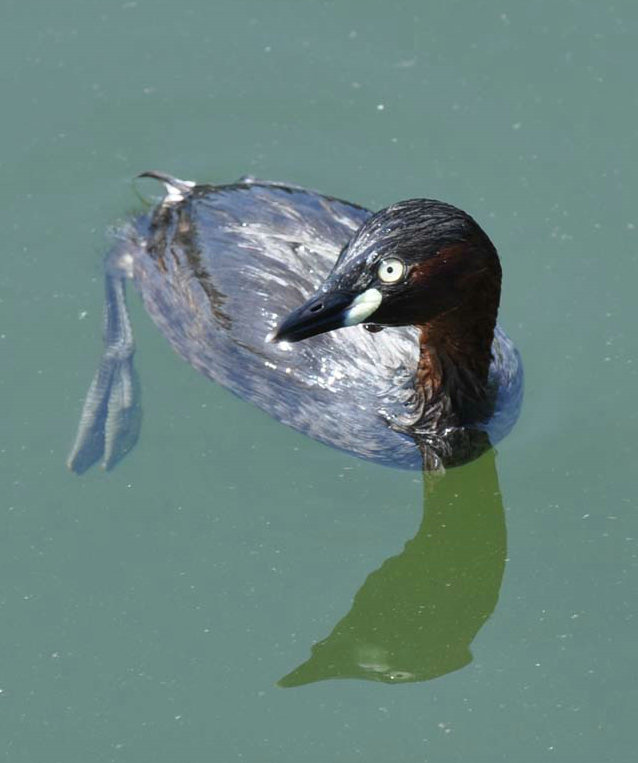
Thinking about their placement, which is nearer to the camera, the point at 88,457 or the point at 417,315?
the point at 417,315

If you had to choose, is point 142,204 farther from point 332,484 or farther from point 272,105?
point 332,484

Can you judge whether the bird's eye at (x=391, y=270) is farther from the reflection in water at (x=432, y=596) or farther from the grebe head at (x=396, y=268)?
the reflection in water at (x=432, y=596)

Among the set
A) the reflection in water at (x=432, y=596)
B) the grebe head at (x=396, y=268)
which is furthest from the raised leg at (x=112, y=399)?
the grebe head at (x=396, y=268)

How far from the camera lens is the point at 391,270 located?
24.1ft

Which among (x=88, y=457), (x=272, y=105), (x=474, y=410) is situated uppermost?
(x=272, y=105)

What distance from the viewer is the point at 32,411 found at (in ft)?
28.6

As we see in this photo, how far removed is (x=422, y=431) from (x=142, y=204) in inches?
85.7

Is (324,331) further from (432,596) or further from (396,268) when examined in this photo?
(432,596)

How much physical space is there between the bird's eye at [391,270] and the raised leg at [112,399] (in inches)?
72.5

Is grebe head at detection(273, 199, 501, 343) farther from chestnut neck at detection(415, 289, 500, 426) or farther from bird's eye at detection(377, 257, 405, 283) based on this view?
chestnut neck at detection(415, 289, 500, 426)

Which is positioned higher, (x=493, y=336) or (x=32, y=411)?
(x=493, y=336)

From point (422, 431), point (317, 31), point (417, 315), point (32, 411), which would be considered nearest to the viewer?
point (417, 315)

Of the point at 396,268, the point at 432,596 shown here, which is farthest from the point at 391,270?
the point at 432,596

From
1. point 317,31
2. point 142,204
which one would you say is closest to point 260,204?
point 142,204
